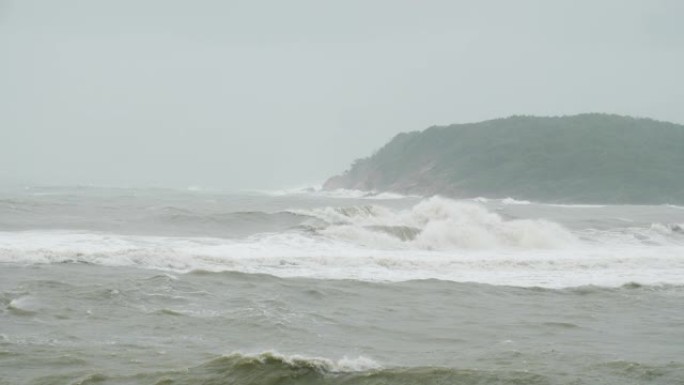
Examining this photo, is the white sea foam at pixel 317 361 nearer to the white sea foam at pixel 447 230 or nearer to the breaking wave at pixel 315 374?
the breaking wave at pixel 315 374

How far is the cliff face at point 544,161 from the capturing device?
90.2 metres

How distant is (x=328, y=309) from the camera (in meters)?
11.4

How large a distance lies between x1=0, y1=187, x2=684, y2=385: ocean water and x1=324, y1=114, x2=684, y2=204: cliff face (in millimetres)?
69833

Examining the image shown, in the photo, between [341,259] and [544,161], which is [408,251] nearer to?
[341,259]

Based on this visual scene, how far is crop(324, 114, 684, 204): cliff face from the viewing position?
296ft

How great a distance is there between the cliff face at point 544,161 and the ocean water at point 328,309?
69833 millimetres

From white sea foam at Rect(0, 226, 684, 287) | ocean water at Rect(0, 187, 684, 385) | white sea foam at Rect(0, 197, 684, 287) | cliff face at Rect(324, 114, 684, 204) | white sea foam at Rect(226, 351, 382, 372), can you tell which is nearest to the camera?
white sea foam at Rect(226, 351, 382, 372)

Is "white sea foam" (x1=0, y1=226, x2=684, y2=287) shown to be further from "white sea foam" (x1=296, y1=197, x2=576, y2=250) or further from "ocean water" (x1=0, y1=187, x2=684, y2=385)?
"white sea foam" (x1=296, y1=197, x2=576, y2=250)

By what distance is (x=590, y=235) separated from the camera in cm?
2817

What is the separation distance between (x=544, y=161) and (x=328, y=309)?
93864 mm

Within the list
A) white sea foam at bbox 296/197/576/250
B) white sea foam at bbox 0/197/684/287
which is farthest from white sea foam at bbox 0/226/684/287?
white sea foam at bbox 296/197/576/250

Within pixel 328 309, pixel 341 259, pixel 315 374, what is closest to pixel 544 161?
pixel 341 259

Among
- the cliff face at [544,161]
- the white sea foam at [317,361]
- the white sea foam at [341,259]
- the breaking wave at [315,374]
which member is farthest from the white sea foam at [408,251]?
the cliff face at [544,161]

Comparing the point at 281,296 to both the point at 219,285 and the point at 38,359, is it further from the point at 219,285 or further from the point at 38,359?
the point at 38,359
